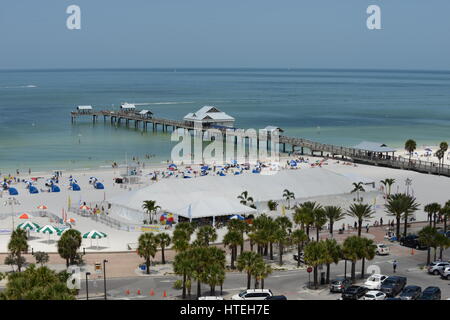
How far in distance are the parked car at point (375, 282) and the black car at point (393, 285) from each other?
0.28m

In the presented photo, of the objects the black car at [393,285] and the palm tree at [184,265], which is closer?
the palm tree at [184,265]

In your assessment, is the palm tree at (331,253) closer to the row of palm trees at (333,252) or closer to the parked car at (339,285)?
the row of palm trees at (333,252)

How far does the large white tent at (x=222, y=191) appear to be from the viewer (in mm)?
44375

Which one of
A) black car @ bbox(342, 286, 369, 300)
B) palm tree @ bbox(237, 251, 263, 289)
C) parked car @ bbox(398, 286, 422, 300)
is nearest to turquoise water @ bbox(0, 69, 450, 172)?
palm tree @ bbox(237, 251, 263, 289)

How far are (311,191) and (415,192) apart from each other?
35.6ft

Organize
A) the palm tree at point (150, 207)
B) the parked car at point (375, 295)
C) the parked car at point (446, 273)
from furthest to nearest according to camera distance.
Result: the palm tree at point (150, 207) < the parked car at point (446, 273) < the parked car at point (375, 295)

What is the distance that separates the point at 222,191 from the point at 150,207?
6971mm

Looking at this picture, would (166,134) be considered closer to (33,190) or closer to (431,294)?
(33,190)

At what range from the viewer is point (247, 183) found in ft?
164

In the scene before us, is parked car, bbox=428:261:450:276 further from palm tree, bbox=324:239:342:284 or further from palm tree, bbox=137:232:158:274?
palm tree, bbox=137:232:158:274


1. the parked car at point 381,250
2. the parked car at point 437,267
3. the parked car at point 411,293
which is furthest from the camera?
the parked car at point 381,250

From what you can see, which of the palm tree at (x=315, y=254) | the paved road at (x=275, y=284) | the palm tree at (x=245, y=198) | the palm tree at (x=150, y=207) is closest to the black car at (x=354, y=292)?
the paved road at (x=275, y=284)

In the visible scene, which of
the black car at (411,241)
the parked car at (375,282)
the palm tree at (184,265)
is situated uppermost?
the palm tree at (184,265)
